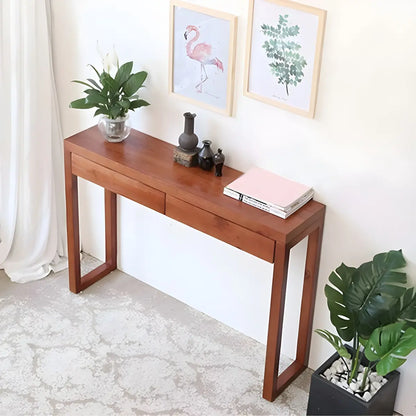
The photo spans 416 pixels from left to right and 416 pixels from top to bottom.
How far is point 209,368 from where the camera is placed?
3.39m

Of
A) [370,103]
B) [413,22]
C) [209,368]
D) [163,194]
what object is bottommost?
[209,368]

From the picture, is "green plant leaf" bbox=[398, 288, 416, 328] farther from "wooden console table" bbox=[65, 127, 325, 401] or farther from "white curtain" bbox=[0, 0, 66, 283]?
"white curtain" bbox=[0, 0, 66, 283]

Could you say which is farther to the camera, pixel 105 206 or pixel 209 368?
pixel 105 206

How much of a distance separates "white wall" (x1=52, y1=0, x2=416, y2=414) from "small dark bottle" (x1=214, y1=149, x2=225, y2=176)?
10cm

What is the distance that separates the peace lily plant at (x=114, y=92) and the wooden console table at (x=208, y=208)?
0.17 m

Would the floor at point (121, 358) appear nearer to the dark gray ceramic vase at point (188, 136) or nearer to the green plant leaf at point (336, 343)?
the green plant leaf at point (336, 343)

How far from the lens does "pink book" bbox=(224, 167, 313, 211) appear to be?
300cm

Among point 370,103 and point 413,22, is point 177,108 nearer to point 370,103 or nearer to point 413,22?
point 370,103

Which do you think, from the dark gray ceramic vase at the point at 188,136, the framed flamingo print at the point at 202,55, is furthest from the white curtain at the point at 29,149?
the dark gray ceramic vase at the point at 188,136

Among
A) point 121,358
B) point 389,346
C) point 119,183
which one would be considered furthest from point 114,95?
point 389,346

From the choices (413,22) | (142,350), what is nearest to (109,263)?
(142,350)

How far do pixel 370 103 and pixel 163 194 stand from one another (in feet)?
Answer: 2.85

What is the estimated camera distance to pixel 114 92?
331 centimetres

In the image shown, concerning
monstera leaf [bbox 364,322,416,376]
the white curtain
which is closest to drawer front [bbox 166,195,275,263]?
monstera leaf [bbox 364,322,416,376]
